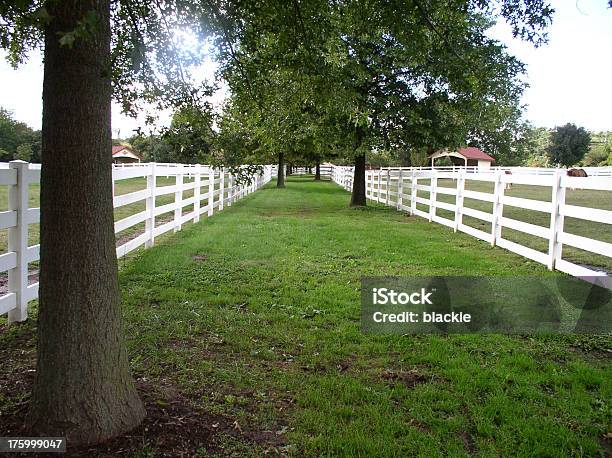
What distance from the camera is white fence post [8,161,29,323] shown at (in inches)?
183

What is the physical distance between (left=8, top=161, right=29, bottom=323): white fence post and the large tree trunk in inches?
93.0

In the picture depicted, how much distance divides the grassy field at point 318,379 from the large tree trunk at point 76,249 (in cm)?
23

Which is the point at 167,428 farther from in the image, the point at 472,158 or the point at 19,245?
the point at 472,158

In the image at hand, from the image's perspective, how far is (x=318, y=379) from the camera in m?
3.55

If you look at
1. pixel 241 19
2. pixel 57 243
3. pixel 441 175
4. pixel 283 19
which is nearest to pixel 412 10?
pixel 283 19

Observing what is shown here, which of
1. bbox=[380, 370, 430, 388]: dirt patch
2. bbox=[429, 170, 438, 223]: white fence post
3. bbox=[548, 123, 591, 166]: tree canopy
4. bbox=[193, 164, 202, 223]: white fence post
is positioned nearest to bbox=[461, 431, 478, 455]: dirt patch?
bbox=[380, 370, 430, 388]: dirt patch

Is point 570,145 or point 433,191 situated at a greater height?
point 570,145

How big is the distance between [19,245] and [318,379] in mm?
2996

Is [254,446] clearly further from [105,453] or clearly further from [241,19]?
[241,19]

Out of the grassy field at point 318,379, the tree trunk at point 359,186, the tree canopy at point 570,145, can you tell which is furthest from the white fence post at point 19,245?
the tree canopy at point 570,145

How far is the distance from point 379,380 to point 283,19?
2740 mm

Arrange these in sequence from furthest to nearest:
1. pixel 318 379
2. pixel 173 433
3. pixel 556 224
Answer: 1. pixel 556 224
2. pixel 318 379
3. pixel 173 433

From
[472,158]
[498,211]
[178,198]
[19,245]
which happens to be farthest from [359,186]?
[472,158]

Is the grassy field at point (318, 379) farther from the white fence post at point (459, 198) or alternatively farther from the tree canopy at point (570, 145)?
the tree canopy at point (570, 145)
